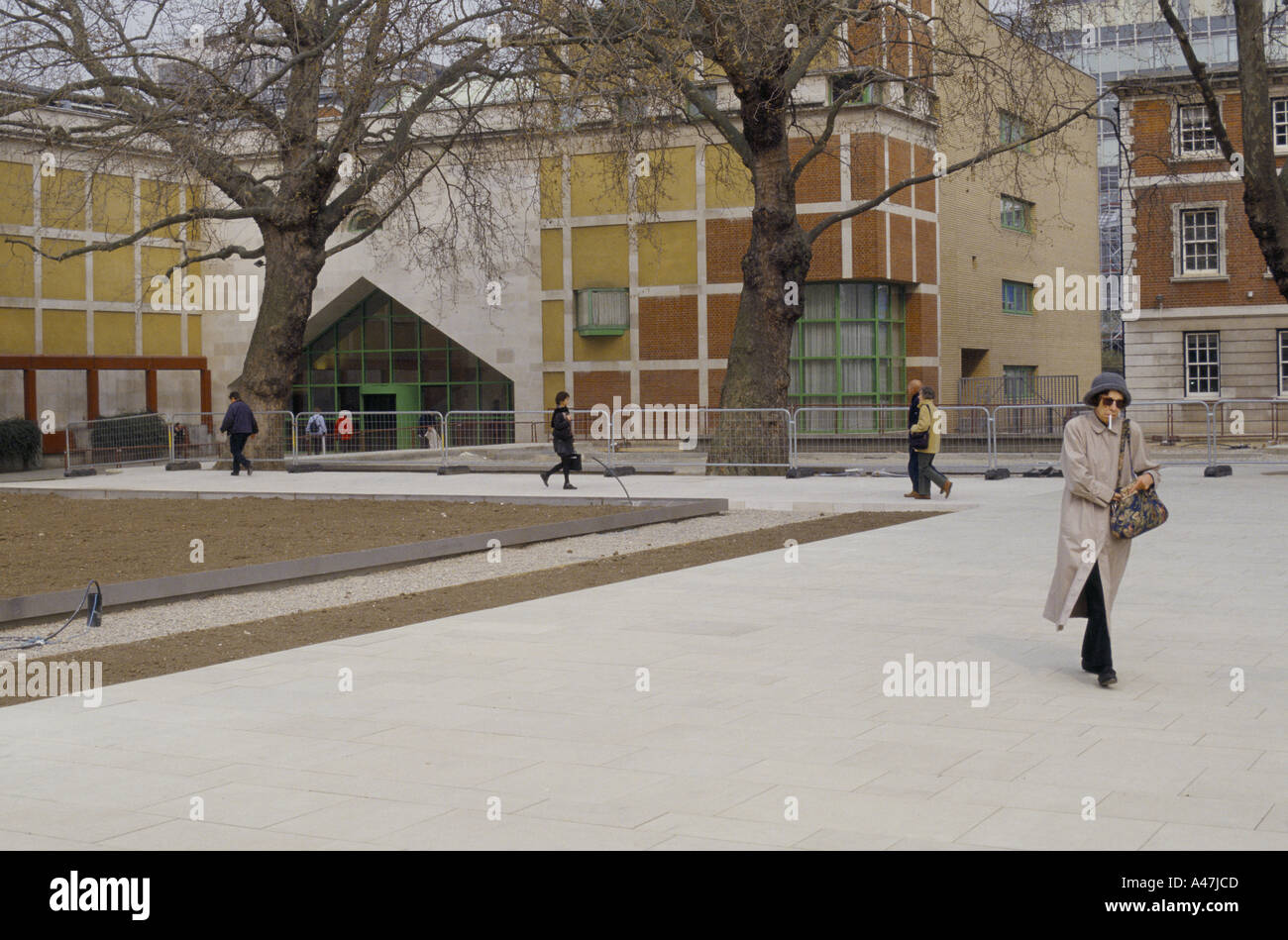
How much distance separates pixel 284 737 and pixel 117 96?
2409 cm

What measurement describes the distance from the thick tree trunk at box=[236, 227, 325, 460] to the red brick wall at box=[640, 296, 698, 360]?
14.4m

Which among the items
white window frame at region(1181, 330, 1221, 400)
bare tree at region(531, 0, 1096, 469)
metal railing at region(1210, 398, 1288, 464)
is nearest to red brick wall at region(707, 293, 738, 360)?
bare tree at region(531, 0, 1096, 469)

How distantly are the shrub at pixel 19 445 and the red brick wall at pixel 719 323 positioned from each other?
64.2 ft

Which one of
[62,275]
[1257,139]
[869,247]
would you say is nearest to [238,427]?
[869,247]

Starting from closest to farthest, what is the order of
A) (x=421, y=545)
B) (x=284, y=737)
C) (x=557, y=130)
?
1. (x=284, y=737)
2. (x=421, y=545)
3. (x=557, y=130)

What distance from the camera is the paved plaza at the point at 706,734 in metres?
5.81

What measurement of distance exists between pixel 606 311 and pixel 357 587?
31.6 metres

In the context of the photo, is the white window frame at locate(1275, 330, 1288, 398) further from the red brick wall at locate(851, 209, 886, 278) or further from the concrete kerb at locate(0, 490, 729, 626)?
the concrete kerb at locate(0, 490, 729, 626)

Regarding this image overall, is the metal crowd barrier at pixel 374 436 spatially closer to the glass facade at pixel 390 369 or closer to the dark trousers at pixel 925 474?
the glass facade at pixel 390 369

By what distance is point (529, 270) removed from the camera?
46625 millimetres

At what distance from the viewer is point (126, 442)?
37.0m

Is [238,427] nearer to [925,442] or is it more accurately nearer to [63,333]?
[925,442]

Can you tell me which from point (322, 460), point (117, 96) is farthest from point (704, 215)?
point (117, 96)
